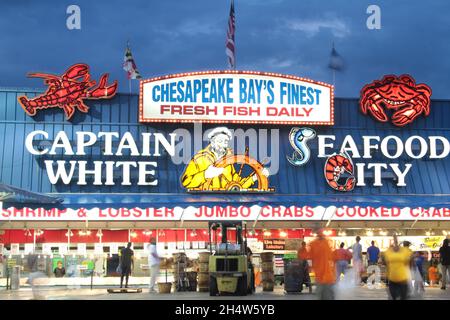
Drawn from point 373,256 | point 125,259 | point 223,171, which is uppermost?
point 223,171

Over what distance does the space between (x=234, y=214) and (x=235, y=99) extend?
24.7 feet

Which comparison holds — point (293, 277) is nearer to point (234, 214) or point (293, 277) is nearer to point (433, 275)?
point (234, 214)

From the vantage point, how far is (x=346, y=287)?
29703 millimetres

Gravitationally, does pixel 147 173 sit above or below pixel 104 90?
below

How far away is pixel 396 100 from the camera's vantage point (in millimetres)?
41500

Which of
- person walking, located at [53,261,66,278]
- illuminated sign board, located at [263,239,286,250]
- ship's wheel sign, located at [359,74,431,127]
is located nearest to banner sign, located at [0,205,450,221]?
Answer: person walking, located at [53,261,66,278]

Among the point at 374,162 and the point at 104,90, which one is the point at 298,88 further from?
the point at 104,90

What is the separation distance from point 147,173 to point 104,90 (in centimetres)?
474

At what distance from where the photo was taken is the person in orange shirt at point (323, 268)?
1614 cm

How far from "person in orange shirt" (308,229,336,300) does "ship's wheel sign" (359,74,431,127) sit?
83.9 feet

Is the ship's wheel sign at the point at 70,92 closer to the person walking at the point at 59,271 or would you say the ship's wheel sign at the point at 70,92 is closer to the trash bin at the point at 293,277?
the person walking at the point at 59,271

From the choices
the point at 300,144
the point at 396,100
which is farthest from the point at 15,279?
the point at 396,100

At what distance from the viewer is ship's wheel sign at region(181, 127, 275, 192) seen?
38375 millimetres
